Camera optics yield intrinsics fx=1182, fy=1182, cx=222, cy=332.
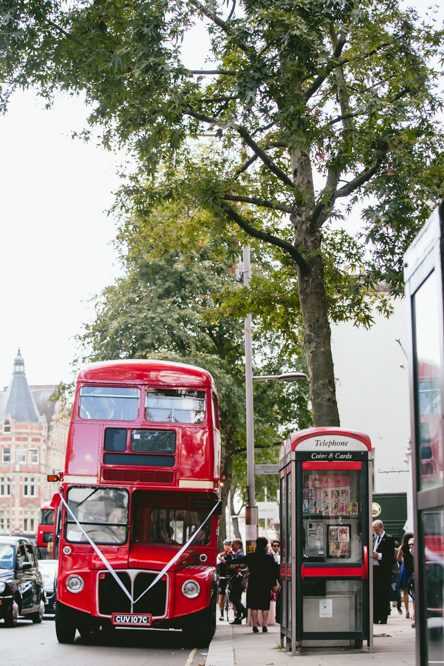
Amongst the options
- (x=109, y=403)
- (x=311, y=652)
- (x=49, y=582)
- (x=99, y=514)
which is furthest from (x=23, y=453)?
(x=311, y=652)

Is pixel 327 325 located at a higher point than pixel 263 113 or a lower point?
lower

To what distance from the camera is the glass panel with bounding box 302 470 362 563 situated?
15.0 m

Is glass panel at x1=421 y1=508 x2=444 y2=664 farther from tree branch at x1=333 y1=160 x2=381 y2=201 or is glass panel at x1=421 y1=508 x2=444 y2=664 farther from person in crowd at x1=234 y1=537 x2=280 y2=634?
person in crowd at x1=234 y1=537 x2=280 y2=634

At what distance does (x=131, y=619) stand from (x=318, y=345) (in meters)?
5.32

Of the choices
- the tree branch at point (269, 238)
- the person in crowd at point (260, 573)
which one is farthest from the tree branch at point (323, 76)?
the person in crowd at point (260, 573)

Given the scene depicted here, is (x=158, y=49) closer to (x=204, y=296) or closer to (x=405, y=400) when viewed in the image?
(x=204, y=296)

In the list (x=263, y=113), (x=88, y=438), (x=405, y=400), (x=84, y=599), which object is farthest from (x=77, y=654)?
(x=405, y=400)

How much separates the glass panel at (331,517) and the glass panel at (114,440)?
4.55 metres

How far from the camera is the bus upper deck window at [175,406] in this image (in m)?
19.2

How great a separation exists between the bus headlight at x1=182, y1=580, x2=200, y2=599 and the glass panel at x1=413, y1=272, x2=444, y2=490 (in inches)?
515

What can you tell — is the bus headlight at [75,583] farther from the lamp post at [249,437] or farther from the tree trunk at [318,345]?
the lamp post at [249,437]

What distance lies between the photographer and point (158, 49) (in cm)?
1698

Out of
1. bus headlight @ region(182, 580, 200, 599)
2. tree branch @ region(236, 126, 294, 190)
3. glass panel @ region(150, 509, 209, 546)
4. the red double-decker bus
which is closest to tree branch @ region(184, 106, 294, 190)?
tree branch @ region(236, 126, 294, 190)

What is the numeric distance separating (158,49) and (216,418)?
22.0 feet
